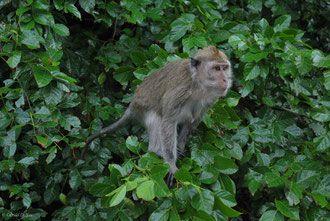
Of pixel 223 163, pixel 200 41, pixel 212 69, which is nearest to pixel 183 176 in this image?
pixel 223 163

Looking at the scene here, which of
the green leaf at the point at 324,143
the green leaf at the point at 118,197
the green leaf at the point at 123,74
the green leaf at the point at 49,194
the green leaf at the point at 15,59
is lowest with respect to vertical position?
the green leaf at the point at 49,194

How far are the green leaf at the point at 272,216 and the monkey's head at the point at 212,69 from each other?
1248 mm

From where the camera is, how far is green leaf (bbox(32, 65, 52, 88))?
3076 mm

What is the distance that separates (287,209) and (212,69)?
5.12ft

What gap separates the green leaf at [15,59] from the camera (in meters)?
3.11

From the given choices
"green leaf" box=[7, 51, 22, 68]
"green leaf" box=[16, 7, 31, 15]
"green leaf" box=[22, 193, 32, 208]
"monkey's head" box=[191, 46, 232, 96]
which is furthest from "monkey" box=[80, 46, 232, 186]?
"green leaf" box=[16, 7, 31, 15]

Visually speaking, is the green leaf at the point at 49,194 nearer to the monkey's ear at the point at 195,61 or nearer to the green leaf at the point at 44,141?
the green leaf at the point at 44,141

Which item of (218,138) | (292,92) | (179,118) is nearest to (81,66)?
(179,118)

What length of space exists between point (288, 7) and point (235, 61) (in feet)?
6.24

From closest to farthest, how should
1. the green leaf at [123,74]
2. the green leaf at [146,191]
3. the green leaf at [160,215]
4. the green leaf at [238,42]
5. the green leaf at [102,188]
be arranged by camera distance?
the green leaf at [146,191] → the green leaf at [160,215] → the green leaf at [102,188] → the green leaf at [238,42] → the green leaf at [123,74]

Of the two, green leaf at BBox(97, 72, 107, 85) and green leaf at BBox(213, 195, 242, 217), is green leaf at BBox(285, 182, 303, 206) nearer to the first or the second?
green leaf at BBox(213, 195, 242, 217)

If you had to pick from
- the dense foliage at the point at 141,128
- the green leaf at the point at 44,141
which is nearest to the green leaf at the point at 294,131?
the dense foliage at the point at 141,128

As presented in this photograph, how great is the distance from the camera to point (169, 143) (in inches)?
148

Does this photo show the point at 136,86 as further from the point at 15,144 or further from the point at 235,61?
the point at 15,144
